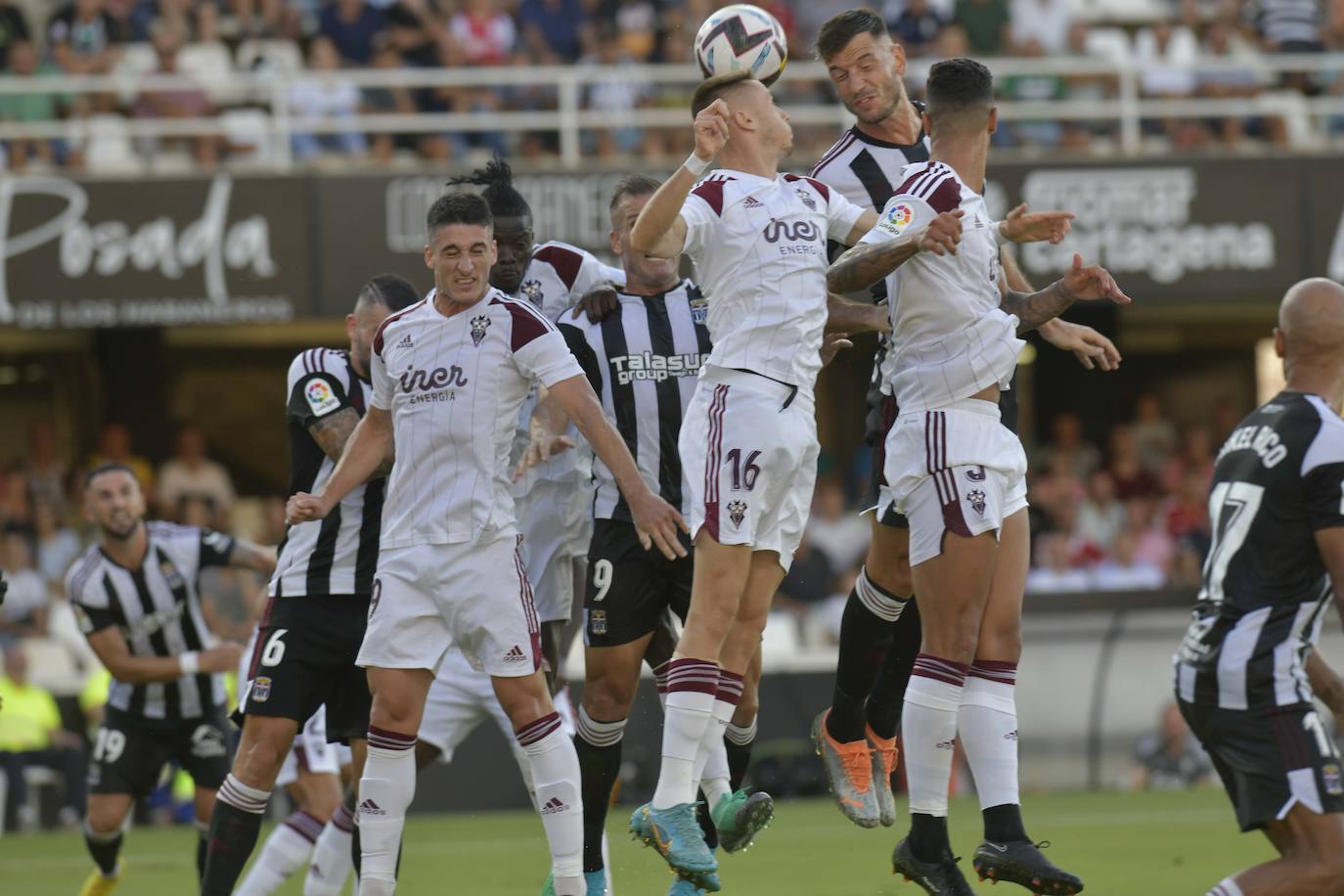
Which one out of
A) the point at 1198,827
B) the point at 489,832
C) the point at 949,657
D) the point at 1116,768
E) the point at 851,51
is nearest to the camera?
the point at 949,657

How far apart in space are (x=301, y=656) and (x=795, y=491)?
7.41 ft

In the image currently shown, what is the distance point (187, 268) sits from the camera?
693 inches

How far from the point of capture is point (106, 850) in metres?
9.65

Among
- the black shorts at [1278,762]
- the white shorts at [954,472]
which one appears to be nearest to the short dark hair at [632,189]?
the white shorts at [954,472]

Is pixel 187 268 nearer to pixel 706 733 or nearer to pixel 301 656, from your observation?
pixel 301 656

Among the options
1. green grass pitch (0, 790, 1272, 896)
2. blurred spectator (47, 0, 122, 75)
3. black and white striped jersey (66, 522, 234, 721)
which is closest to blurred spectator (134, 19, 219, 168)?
blurred spectator (47, 0, 122, 75)

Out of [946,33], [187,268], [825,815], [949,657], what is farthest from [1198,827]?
[187,268]

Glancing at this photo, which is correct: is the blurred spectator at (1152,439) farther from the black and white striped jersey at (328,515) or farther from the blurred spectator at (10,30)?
the black and white striped jersey at (328,515)

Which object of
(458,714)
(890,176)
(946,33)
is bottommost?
(458,714)

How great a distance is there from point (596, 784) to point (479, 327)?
2.08 meters

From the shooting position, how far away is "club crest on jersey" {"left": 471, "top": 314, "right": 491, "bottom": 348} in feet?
23.2

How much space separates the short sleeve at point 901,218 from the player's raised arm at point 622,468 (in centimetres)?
115

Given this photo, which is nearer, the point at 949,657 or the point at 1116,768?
the point at 949,657

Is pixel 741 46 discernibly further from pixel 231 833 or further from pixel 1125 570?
pixel 1125 570
